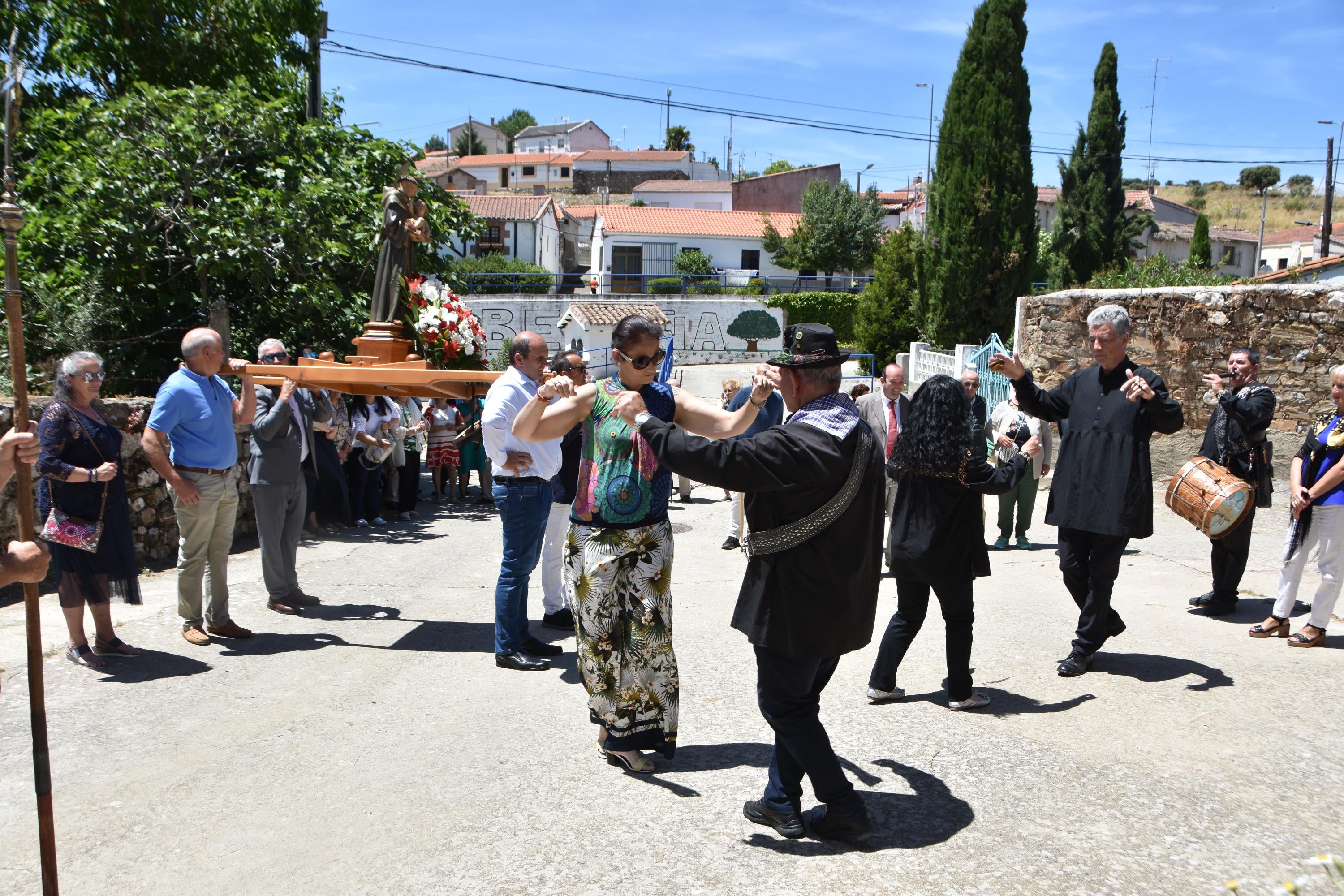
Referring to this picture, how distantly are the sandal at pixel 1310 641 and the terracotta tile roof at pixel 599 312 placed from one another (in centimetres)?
2827

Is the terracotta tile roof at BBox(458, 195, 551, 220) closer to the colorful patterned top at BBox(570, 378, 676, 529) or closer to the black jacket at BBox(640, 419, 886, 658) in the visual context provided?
the colorful patterned top at BBox(570, 378, 676, 529)

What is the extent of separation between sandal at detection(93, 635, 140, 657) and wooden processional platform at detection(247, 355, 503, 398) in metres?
1.75

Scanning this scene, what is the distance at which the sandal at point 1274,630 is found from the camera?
19.7ft

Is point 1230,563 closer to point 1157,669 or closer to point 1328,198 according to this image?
point 1157,669

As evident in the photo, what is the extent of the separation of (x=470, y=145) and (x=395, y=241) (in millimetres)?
99356

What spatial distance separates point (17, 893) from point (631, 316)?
2967 mm

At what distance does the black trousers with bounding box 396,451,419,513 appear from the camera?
1101cm

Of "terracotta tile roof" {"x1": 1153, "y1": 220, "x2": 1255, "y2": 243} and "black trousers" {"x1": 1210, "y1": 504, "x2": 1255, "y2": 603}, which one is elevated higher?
"terracotta tile roof" {"x1": 1153, "y1": 220, "x2": 1255, "y2": 243}

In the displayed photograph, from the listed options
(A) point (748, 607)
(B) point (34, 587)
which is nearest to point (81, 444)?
(B) point (34, 587)

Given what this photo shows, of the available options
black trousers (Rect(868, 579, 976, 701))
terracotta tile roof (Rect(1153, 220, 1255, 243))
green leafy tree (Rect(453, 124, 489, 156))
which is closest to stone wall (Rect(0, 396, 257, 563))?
black trousers (Rect(868, 579, 976, 701))

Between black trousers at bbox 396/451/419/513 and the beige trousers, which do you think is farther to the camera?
black trousers at bbox 396/451/419/513

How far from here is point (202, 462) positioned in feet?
19.3

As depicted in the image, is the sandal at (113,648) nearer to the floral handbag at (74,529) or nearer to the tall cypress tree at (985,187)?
the floral handbag at (74,529)

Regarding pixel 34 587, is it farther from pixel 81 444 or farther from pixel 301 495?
pixel 301 495
